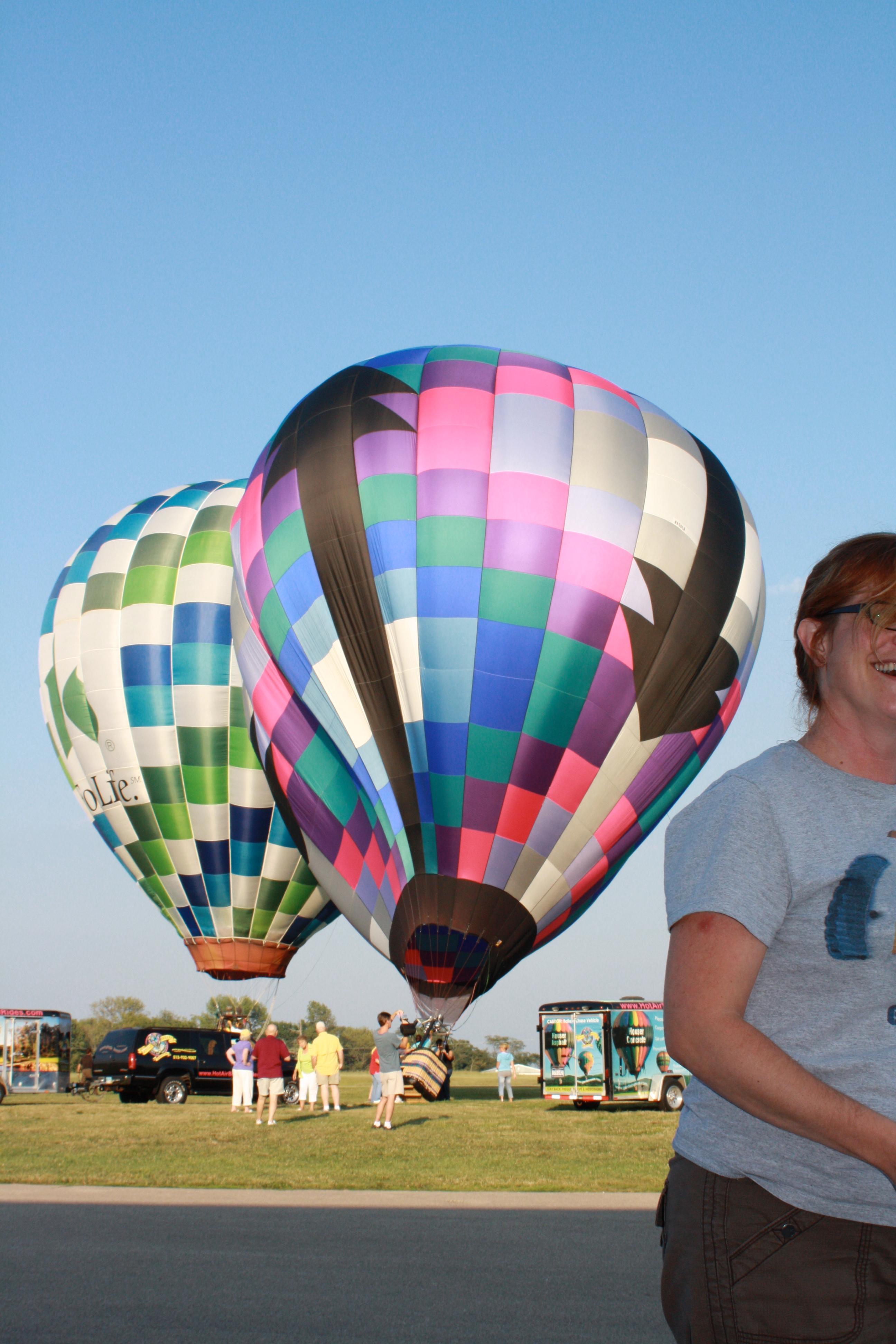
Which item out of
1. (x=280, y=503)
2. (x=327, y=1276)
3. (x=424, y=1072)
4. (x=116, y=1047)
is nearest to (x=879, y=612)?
(x=327, y=1276)

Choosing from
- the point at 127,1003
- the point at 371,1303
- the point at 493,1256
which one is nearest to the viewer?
the point at 371,1303

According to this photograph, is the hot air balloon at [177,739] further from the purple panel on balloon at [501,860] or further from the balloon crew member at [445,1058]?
the purple panel on balloon at [501,860]

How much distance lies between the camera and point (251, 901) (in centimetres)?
2339

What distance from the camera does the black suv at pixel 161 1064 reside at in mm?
22484

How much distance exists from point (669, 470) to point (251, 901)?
12019mm

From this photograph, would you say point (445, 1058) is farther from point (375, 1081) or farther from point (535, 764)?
point (535, 764)

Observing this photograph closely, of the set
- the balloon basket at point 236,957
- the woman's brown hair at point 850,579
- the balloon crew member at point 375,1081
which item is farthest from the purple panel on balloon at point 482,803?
the woman's brown hair at point 850,579

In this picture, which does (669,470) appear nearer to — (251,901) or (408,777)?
(408,777)

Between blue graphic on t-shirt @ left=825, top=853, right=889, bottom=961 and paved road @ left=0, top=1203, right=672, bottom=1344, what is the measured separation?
337 cm

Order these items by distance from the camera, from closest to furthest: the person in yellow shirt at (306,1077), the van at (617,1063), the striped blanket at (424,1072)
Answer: the striped blanket at (424,1072) < the person in yellow shirt at (306,1077) < the van at (617,1063)

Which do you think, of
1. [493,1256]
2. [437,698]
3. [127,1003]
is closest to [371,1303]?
[493,1256]

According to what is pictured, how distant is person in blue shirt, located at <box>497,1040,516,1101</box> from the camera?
74.9ft

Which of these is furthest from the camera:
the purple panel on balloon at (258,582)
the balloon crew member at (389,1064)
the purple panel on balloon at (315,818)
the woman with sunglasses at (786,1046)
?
the purple panel on balloon at (315,818)

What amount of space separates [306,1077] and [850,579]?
1832 centimetres
